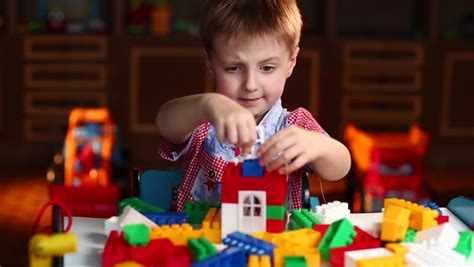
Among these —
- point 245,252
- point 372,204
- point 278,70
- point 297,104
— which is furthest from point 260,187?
point 297,104

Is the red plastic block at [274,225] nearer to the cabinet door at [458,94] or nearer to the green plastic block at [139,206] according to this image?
the green plastic block at [139,206]

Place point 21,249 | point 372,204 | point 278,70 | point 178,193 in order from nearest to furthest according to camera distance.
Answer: point 278,70
point 178,193
point 21,249
point 372,204

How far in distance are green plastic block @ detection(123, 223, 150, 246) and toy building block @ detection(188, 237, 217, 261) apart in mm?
48

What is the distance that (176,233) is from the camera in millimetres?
821

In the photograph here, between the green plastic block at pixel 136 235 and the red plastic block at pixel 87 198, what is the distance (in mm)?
1358

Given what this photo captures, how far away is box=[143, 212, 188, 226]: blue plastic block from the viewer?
0.88m

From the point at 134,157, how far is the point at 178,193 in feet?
7.99

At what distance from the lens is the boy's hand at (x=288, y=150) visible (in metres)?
0.82

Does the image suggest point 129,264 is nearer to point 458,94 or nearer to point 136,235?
point 136,235

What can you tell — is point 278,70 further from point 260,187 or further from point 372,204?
point 372,204

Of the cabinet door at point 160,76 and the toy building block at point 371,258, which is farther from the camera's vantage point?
the cabinet door at point 160,76

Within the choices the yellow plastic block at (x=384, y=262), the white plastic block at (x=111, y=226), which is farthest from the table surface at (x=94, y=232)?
the yellow plastic block at (x=384, y=262)

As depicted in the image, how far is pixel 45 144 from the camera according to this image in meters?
3.60

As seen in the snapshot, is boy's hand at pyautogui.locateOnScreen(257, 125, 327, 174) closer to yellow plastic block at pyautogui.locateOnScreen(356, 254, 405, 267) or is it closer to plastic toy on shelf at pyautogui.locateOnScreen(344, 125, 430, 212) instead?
yellow plastic block at pyautogui.locateOnScreen(356, 254, 405, 267)
